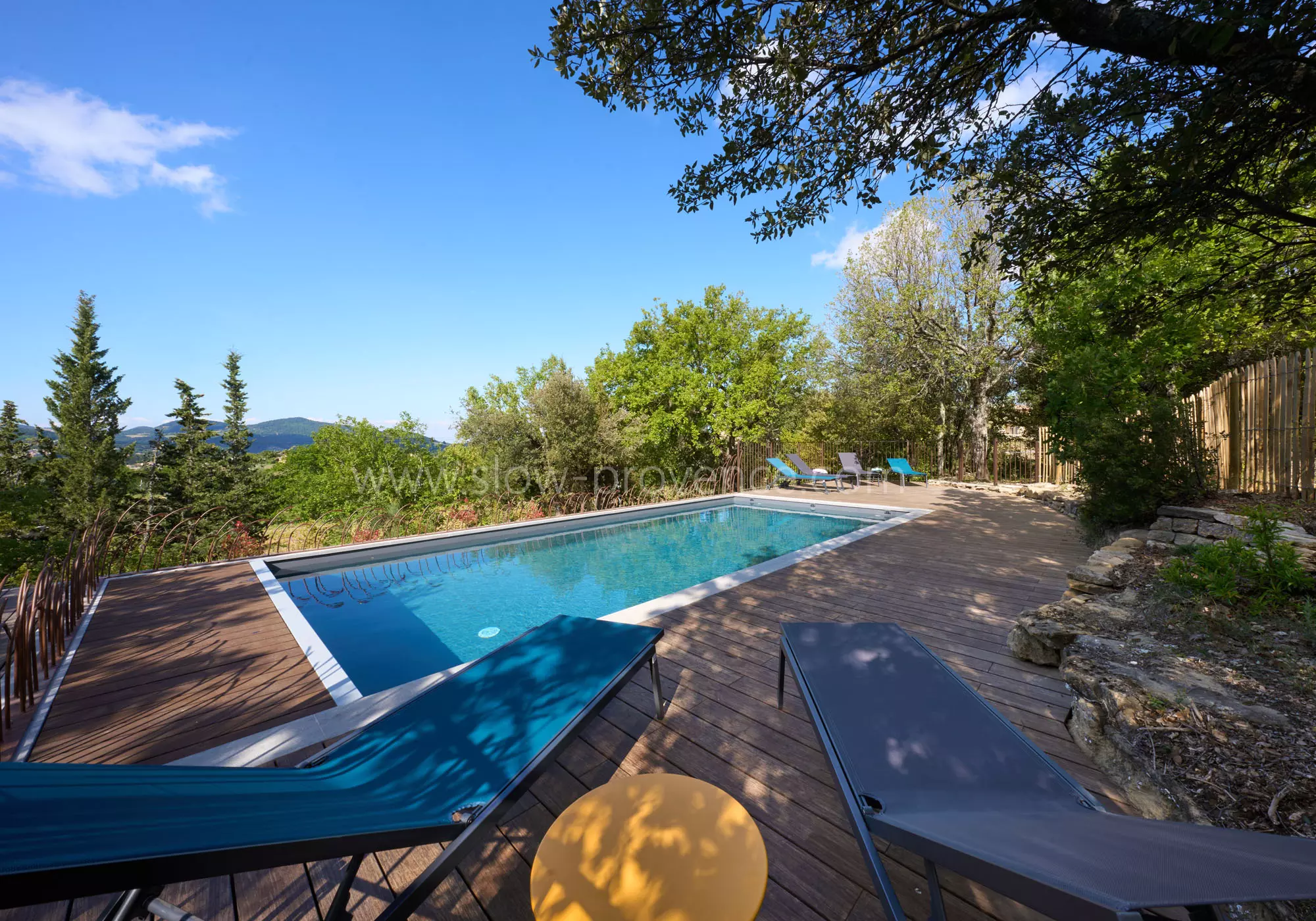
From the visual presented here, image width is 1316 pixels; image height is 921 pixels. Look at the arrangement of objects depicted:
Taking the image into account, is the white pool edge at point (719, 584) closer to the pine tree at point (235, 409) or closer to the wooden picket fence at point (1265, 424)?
the wooden picket fence at point (1265, 424)

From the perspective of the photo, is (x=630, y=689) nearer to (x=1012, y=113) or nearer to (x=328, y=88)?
(x=1012, y=113)

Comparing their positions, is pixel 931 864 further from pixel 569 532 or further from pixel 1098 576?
pixel 569 532

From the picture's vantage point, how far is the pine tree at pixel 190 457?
67.4ft

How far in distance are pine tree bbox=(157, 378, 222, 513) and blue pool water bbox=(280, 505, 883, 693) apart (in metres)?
21.3

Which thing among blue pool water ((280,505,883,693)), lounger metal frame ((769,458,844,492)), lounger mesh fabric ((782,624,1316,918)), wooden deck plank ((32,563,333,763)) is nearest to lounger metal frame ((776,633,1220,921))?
lounger mesh fabric ((782,624,1316,918))

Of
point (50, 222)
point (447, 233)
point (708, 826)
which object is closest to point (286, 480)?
point (50, 222)

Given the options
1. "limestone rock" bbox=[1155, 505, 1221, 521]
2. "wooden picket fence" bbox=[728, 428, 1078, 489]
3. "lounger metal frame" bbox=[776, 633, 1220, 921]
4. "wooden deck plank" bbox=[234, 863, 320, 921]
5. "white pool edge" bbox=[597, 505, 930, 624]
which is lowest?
"wooden deck plank" bbox=[234, 863, 320, 921]

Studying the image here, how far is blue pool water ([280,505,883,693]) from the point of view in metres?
4.43

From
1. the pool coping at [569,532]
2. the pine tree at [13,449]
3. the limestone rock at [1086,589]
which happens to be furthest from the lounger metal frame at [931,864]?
the pine tree at [13,449]

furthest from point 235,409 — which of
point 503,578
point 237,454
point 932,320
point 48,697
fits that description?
point 932,320

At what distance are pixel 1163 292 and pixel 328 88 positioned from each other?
10.7 metres

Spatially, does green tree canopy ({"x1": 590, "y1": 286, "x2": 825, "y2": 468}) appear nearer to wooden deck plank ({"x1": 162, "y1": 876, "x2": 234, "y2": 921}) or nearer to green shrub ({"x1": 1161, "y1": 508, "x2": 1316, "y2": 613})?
green shrub ({"x1": 1161, "y1": 508, "x2": 1316, "y2": 613})

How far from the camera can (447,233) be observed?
42.8 ft

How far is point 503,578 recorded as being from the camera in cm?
659
